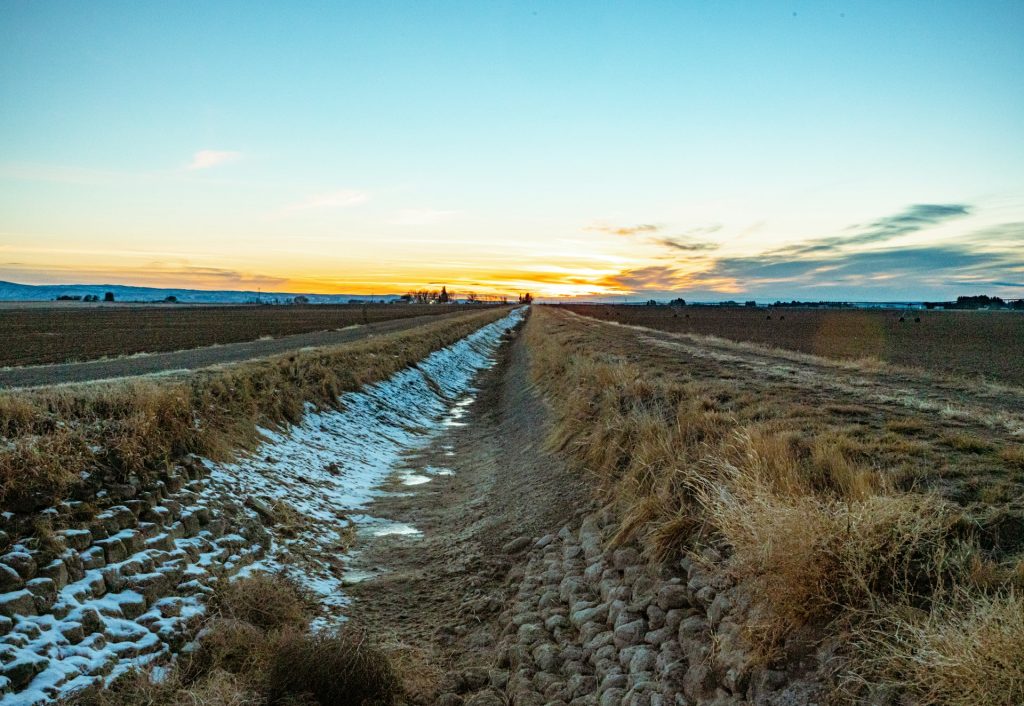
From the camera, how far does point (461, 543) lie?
916cm

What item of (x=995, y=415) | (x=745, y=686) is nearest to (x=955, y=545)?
(x=745, y=686)

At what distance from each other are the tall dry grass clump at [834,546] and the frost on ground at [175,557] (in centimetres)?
460

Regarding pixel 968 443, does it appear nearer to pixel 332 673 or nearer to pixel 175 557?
pixel 332 673

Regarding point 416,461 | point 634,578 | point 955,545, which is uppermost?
point 955,545

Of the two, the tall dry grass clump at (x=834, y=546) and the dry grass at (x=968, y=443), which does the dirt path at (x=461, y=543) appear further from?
the dry grass at (x=968, y=443)

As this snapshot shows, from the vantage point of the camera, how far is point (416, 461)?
1465cm

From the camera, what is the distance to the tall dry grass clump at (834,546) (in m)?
3.32

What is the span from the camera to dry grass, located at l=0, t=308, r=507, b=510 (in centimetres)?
646

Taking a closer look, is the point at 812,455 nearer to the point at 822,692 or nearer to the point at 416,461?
the point at 822,692

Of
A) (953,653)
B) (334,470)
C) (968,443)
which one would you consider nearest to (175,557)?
(334,470)

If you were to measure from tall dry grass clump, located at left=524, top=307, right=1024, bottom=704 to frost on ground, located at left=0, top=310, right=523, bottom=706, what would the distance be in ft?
15.1

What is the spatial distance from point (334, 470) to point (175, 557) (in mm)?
5558

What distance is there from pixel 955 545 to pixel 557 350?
2183 centimetres

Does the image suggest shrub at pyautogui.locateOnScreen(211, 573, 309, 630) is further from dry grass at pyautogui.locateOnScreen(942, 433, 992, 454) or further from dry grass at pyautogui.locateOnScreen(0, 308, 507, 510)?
dry grass at pyautogui.locateOnScreen(942, 433, 992, 454)
